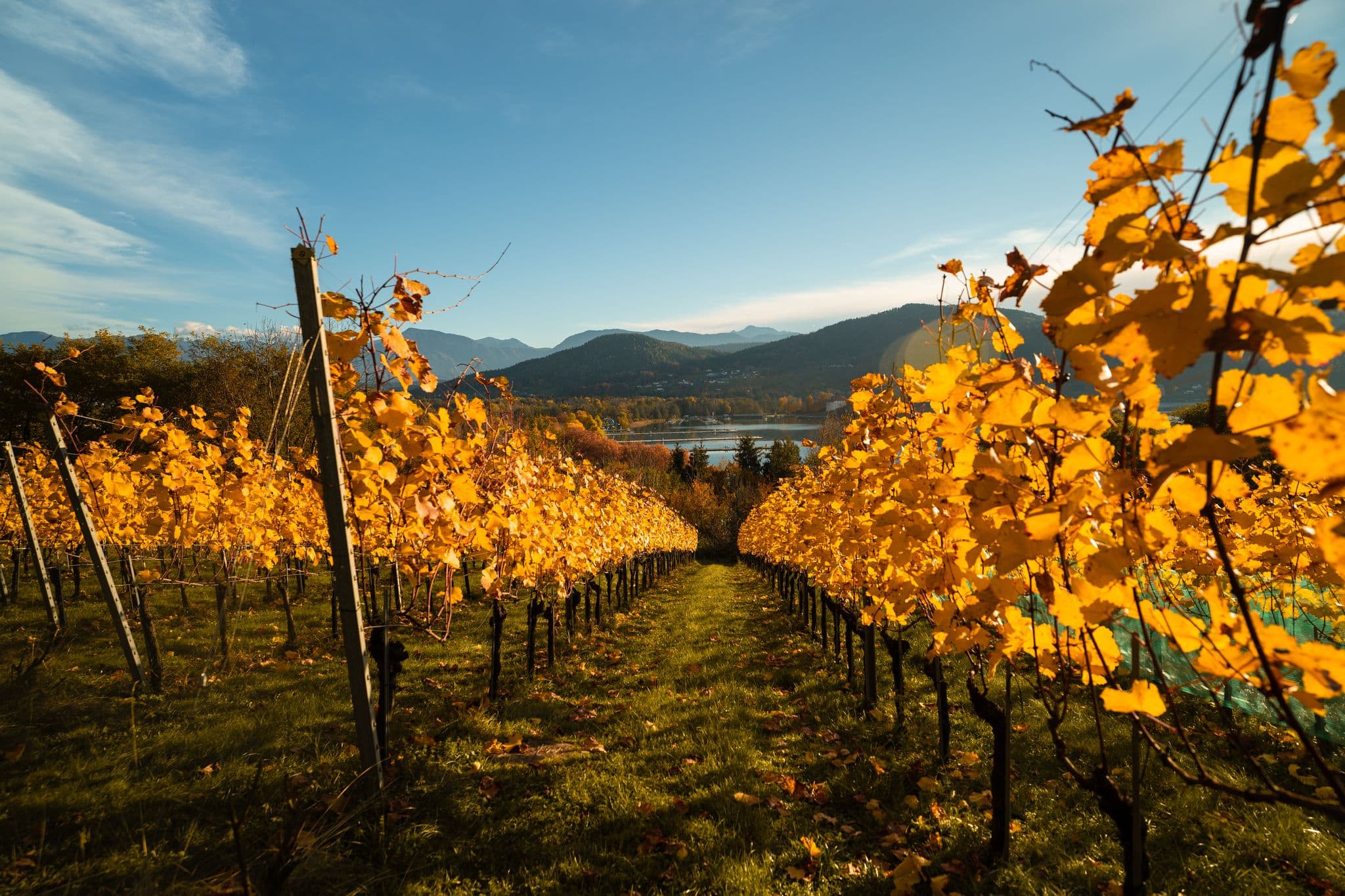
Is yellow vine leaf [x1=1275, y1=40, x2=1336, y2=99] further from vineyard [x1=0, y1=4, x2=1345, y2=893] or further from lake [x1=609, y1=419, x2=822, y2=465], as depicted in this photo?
lake [x1=609, y1=419, x2=822, y2=465]

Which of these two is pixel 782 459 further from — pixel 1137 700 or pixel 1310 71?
pixel 1310 71

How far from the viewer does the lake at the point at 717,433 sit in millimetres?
116188

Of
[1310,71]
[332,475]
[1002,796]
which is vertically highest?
[1310,71]

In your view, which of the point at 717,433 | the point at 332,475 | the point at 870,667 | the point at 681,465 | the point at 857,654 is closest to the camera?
the point at 332,475

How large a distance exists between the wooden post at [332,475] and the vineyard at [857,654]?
0.02m

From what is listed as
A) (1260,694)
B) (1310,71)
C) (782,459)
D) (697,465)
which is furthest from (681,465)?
(1310,71)

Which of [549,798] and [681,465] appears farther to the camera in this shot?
[681,465]

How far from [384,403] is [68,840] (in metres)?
3.24

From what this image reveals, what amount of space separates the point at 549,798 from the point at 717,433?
127 meters

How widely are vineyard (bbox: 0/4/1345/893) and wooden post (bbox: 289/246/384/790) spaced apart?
20 millimetres

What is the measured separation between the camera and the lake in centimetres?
11619

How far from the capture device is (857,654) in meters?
8.03

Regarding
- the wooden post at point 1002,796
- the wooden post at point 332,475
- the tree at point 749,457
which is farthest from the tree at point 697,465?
the wooden post at point 332,475

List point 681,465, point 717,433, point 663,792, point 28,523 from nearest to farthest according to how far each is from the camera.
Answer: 1. point 663,792
2. point 28,523
3. point 681,465
4. point 717,433
